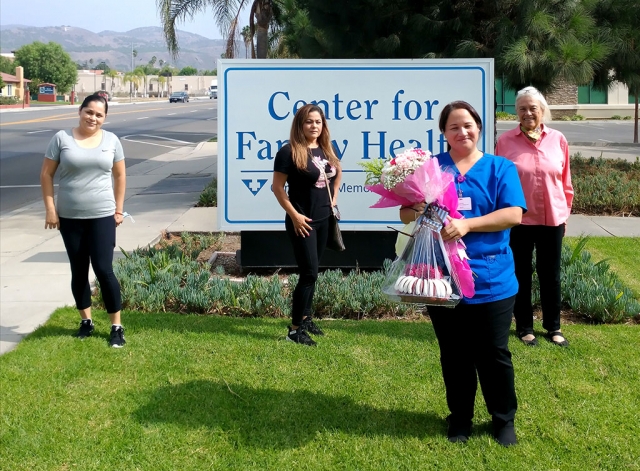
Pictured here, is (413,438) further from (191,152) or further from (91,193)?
(191,152)

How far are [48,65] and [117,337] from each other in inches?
3996

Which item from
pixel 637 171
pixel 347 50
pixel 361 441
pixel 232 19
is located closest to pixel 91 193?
pixel 361 441

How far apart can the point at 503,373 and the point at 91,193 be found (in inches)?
114

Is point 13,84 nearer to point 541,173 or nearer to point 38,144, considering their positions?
point 38,144

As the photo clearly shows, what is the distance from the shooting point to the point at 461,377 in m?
3.68

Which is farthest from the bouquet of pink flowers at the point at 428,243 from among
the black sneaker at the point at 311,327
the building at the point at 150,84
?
the building at the point at 150,84

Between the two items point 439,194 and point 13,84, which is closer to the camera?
point 439,194

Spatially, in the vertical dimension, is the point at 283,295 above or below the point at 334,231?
below

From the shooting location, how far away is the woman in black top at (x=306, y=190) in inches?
195

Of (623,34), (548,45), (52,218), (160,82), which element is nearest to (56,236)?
(52,218)

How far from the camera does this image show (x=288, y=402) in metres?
4.18

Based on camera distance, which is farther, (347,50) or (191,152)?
(191,152)

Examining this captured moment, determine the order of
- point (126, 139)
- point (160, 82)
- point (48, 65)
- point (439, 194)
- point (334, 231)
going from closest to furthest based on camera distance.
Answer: point (439, 194)
point (334, 231)
point (126, 139)
point (48, 65)
point (160, 82)

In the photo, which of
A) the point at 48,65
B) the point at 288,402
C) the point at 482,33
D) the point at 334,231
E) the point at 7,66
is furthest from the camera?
the point at 7,66
